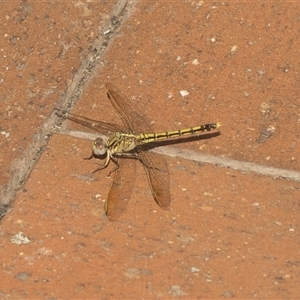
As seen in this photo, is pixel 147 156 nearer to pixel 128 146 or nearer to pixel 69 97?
pixel 128 146

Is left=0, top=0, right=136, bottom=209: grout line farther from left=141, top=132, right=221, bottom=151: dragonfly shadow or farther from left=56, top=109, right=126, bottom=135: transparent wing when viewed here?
left=141, top=132, right=221, bottom=151: dragonfly shadow

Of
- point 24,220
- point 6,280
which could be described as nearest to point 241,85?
point 24,220

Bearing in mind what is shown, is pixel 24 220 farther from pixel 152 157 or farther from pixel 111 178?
pixel 152 157

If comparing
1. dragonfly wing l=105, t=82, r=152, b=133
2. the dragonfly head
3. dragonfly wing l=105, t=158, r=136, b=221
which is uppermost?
dragonfly wing l=105, t=82, r=152, b=133

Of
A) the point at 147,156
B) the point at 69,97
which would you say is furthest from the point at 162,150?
the point at 69,97

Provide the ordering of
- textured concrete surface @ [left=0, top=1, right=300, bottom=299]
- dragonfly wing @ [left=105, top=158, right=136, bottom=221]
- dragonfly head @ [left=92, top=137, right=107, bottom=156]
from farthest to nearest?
1. dragonfly head @ [left=92, top=137, right=107, bottom=156]
2. dragonfly wing @ [left=105, top=158, right=136, bottom=221]
3. textured concrete surface @ [left=0, top=1, right=300, bottom=299]

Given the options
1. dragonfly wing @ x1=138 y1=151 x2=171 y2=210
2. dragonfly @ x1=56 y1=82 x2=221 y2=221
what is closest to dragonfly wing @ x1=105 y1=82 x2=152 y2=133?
dragonfly @ x1=56 y1=82 x2=221 y2=221
